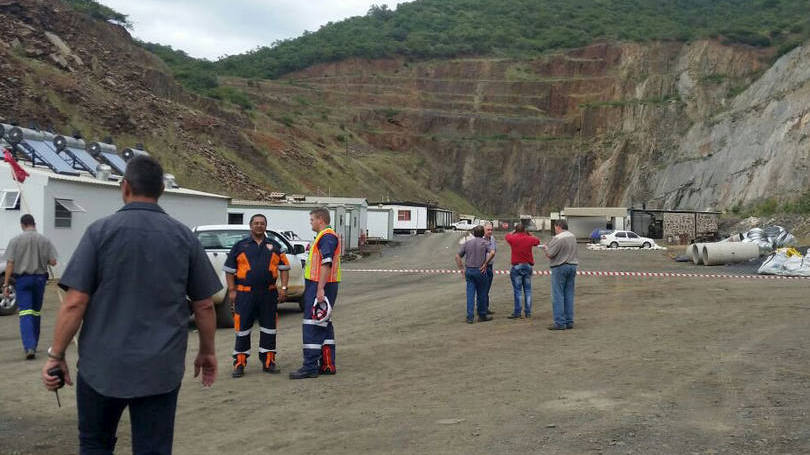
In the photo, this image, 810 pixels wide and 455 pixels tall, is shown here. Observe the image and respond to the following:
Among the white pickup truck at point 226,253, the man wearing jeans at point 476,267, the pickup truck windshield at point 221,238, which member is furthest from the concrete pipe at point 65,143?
the man wearing jeans at point 476,267

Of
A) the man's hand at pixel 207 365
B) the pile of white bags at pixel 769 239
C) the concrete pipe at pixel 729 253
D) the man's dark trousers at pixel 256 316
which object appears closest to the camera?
the man's hand at pixel 207 365

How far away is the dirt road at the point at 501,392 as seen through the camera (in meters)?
6.40

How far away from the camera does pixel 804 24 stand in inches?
4237

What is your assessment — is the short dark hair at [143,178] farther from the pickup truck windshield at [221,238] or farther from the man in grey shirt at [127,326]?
the pickup truck windshield at [221,238]

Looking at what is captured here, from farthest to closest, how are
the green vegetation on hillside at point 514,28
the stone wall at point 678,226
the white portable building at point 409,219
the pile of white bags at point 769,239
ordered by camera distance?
the green vegetation on hillside at point 514,28 → the white portable building at point 409,219 → the stone wall at point 678,226 → the pile of white bags at point 769,239

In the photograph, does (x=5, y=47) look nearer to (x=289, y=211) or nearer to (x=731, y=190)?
(x=289, y=211)

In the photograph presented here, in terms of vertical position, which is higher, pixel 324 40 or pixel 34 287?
pixel 324 40

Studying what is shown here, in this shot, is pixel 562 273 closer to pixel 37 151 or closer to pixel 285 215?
pixel 37 151

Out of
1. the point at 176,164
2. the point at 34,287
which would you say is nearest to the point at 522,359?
the point at 34,287

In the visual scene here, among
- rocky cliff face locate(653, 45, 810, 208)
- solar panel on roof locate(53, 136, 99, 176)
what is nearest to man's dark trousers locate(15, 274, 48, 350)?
solar panel on roof locate(53, 136, 99, 176)

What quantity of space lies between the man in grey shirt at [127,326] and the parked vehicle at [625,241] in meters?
45.7

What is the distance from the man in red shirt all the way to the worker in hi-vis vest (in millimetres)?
5710

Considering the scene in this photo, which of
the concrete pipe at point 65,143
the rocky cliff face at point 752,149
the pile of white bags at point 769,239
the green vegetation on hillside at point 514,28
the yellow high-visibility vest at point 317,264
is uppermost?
the green vegetation on hillside at point 514,28

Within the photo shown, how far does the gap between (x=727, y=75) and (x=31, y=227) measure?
102 meters
